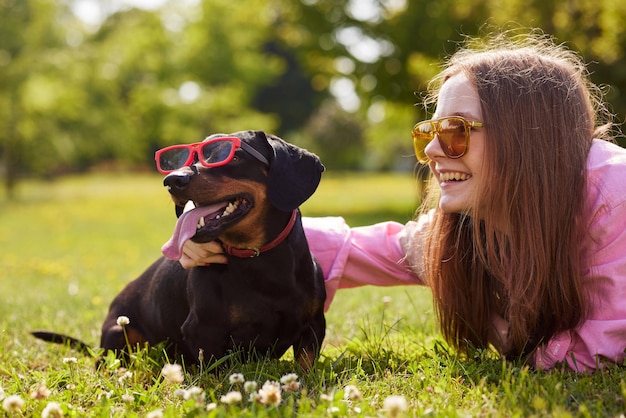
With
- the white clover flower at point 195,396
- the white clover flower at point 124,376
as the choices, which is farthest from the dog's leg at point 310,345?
the white clover flower at point 195,396

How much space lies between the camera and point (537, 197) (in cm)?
291

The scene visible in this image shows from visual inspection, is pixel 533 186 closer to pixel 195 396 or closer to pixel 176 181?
pixel 176 181

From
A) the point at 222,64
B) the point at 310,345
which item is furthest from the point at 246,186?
the point at 222,64

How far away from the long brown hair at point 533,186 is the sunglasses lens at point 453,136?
98 millimetres

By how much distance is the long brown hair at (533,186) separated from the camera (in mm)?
2922

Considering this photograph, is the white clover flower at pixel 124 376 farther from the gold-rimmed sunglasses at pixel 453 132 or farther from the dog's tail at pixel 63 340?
the gold-rimmed sunglasses at pixel 453 132

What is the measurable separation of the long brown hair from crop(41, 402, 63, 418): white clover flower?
1.82 metres

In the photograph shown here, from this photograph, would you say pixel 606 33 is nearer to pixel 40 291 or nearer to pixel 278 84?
pixel 40 291

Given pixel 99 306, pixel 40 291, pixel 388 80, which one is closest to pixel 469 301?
pixel 99 306

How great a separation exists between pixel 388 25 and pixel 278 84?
36235mm

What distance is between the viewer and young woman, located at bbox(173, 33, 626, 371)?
290 cm

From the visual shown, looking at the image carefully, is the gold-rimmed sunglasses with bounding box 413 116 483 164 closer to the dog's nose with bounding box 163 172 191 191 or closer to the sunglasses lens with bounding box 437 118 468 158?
the sunglasses lens with bounding box 437 118 468 158

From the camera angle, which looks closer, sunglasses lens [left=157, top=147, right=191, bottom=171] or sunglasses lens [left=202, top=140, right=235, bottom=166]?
sunglasses lens [left=202, top=140, right=235, bottom=166]

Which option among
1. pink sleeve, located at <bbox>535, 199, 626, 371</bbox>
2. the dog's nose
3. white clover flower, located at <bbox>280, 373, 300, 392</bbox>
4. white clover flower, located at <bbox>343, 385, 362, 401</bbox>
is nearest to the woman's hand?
the dog's nose
